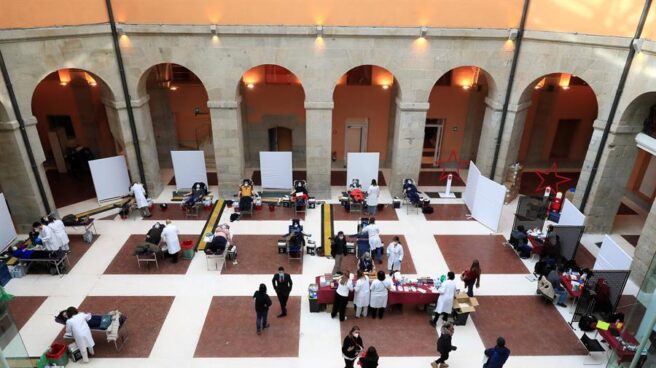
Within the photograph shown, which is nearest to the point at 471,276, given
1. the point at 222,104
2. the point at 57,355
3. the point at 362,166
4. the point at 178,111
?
the point at 362,166

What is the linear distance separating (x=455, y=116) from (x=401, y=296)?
13.0 m

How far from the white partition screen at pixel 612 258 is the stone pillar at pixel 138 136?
17.5 m

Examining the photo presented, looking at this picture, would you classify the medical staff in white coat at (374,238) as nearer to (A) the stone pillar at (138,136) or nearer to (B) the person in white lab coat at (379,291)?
(B) the person in white lab coat at (379,291)

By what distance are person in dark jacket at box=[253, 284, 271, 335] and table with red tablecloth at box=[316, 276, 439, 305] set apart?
163cm

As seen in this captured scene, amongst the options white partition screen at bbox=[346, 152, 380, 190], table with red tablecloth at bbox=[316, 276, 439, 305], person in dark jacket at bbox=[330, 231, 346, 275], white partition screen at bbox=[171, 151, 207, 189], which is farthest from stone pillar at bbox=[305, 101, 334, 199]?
table with red tablecloth at bbox=[316, 276, 439, 305]

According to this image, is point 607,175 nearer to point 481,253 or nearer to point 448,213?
point 481,253

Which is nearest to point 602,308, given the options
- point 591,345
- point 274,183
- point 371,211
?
point 591,345

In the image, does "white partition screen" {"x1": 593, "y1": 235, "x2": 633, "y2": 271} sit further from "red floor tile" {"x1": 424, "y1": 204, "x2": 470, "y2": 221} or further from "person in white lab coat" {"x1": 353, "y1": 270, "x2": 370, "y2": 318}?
"person in white lab coat" {"x1": 353, "y1": 270, "x2": 370, "y2": 318}

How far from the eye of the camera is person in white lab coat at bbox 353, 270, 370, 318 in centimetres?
1248

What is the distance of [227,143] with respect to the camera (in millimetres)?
19359

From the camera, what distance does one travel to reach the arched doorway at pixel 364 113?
2216 centimetres

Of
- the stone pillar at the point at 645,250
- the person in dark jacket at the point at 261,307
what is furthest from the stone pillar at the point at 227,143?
the stone pillar at the point at 645,250

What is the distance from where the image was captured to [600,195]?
1709cm

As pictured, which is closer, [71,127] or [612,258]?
[612,258]
